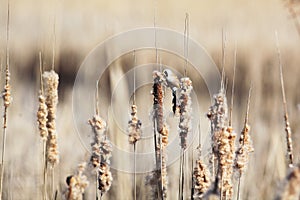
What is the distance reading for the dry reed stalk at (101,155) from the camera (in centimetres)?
132

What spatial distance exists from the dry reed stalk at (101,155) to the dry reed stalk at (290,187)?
1.78ft

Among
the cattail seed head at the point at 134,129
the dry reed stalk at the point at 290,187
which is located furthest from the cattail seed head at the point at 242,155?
the dry reed stalk at the point at 290,187

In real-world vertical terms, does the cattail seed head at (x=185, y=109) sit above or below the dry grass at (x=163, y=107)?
below

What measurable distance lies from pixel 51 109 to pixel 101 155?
15 cm

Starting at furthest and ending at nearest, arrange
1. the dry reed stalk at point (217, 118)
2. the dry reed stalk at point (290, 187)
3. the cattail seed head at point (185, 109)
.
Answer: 1. the cattail seed head at point (185, 109)
2. the dry reed stalk at point (217, 118)
3. the dry reed stalk at point (290, 187)

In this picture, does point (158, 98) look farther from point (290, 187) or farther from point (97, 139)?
point (290, 187)

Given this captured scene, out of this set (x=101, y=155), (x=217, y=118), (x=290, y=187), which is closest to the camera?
(x=290, y=187)

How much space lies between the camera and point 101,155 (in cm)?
135

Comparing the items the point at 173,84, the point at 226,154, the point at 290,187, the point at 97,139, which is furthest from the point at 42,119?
the point at 290,187

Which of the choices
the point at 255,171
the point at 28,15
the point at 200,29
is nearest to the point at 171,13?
the point at 200,29

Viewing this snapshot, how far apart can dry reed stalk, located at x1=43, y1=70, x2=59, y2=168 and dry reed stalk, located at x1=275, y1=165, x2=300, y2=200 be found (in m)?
0.66

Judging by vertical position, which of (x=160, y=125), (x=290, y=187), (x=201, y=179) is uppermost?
(x=160, y=125)

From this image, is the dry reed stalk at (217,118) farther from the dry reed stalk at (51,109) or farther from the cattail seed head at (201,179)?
the dry reed stalk at (51,109)

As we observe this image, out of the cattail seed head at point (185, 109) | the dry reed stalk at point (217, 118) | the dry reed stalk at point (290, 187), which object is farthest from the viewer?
the cattail seed head at point (185, 109)
